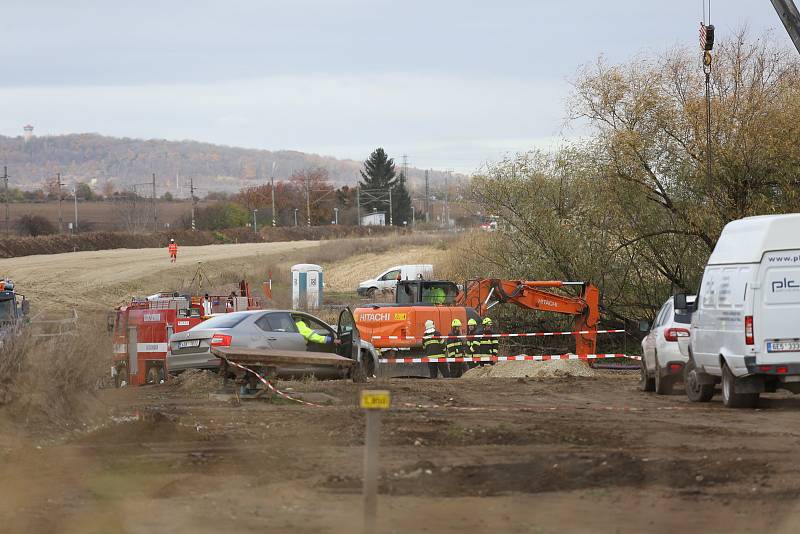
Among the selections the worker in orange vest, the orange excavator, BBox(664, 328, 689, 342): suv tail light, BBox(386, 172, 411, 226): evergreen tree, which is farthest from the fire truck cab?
BBox(386, 172, 411, 226): evergreen tree

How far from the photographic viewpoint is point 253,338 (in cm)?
2006

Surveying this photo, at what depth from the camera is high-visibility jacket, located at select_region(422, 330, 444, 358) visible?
89.8ft

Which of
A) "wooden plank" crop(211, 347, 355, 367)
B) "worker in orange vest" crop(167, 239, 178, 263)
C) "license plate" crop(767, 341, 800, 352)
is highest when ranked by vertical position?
"worker in orange vest" crop(167, 239, 178, 263)

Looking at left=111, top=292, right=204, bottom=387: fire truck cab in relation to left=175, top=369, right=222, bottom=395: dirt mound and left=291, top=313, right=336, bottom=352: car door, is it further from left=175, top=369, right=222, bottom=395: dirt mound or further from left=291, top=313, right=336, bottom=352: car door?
left=291, top=313, right=336, bottom=352: car door

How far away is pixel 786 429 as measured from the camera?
1338 cm

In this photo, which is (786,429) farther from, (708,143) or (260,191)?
(260,191)

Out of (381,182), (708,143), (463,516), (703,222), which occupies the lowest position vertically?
(463,516)

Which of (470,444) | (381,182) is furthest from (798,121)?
(381,182)

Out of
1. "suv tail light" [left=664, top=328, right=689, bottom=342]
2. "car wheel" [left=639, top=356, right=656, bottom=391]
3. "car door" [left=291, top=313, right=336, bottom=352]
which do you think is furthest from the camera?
"car door" [left=291, top=313, right=336, bottom=352]

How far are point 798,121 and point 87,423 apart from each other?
24.8 meters

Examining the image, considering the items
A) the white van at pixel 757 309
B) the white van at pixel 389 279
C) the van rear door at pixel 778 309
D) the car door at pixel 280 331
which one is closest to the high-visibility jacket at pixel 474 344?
the car door at pixel 280 331

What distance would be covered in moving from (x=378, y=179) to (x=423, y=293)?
119448 mm

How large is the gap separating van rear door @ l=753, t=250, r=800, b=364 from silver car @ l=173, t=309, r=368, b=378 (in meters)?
7.51

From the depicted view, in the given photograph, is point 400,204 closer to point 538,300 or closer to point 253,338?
point 538,300
